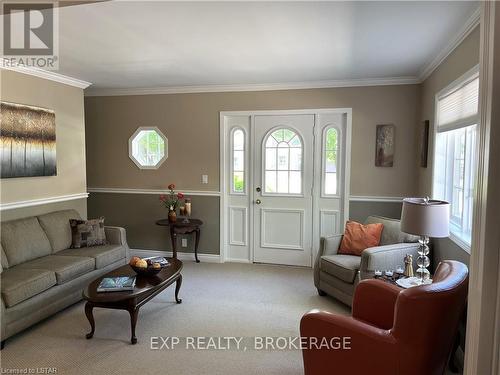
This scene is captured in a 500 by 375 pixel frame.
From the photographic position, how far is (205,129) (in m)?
4.90

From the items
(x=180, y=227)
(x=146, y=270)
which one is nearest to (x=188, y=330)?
(x=146, y=270)

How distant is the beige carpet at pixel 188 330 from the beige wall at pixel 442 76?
5.63 ft

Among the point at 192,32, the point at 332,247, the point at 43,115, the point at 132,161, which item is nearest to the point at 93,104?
the point at 132,161

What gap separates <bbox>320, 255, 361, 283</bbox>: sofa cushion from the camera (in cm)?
330

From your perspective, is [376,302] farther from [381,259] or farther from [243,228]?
[243,228]

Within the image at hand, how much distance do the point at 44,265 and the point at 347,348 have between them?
2.78 m

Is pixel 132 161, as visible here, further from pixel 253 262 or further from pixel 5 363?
pixel 5 363

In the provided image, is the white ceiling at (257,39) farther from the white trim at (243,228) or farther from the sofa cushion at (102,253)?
the sofa cushion at (102,253)

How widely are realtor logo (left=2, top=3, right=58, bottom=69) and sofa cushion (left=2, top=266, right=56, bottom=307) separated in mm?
1964

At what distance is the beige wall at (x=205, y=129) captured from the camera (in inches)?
171

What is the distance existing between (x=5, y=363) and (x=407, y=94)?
474 centimetres

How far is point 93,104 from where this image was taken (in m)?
5.25

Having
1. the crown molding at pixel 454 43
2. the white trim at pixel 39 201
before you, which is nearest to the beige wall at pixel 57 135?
the white trim at pixel 39 201

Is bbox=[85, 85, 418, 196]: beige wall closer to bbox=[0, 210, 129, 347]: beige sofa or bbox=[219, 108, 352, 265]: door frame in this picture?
bbox=[219, 108, 352, 265]: door frame
